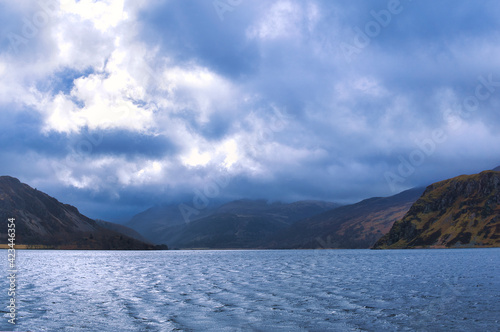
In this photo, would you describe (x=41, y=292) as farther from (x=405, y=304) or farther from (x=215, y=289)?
(x=405, y=304)

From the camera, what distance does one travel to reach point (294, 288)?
70.8 metres

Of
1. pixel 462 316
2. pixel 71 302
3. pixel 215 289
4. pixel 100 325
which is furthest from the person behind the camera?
pixel 215 289

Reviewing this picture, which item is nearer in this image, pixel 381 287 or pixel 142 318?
pixel 142 318

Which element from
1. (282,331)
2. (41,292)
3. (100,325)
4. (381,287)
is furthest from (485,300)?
(41,292)

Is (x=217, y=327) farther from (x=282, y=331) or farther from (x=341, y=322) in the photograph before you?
(x=341, y=322)

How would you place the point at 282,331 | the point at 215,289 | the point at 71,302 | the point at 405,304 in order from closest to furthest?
the point at 282,331, the point at 405,304, the point at 71,302, the point at 215,289

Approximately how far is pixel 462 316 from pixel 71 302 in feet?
166

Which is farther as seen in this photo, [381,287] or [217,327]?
[381,287]

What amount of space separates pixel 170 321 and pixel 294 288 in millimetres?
33500

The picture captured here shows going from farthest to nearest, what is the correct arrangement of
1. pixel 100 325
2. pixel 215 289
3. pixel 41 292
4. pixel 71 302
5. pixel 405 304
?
pixel 215 289 → pixel 41 292 → pixel 71 302 → pixel 405 304 → pixel 100 325

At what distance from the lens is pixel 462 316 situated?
43.5 meters

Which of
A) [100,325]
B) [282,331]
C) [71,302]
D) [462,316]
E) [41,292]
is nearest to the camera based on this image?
[282,331]

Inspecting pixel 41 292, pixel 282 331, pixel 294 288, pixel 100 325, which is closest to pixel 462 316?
pixel 282 331

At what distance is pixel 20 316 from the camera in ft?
145
